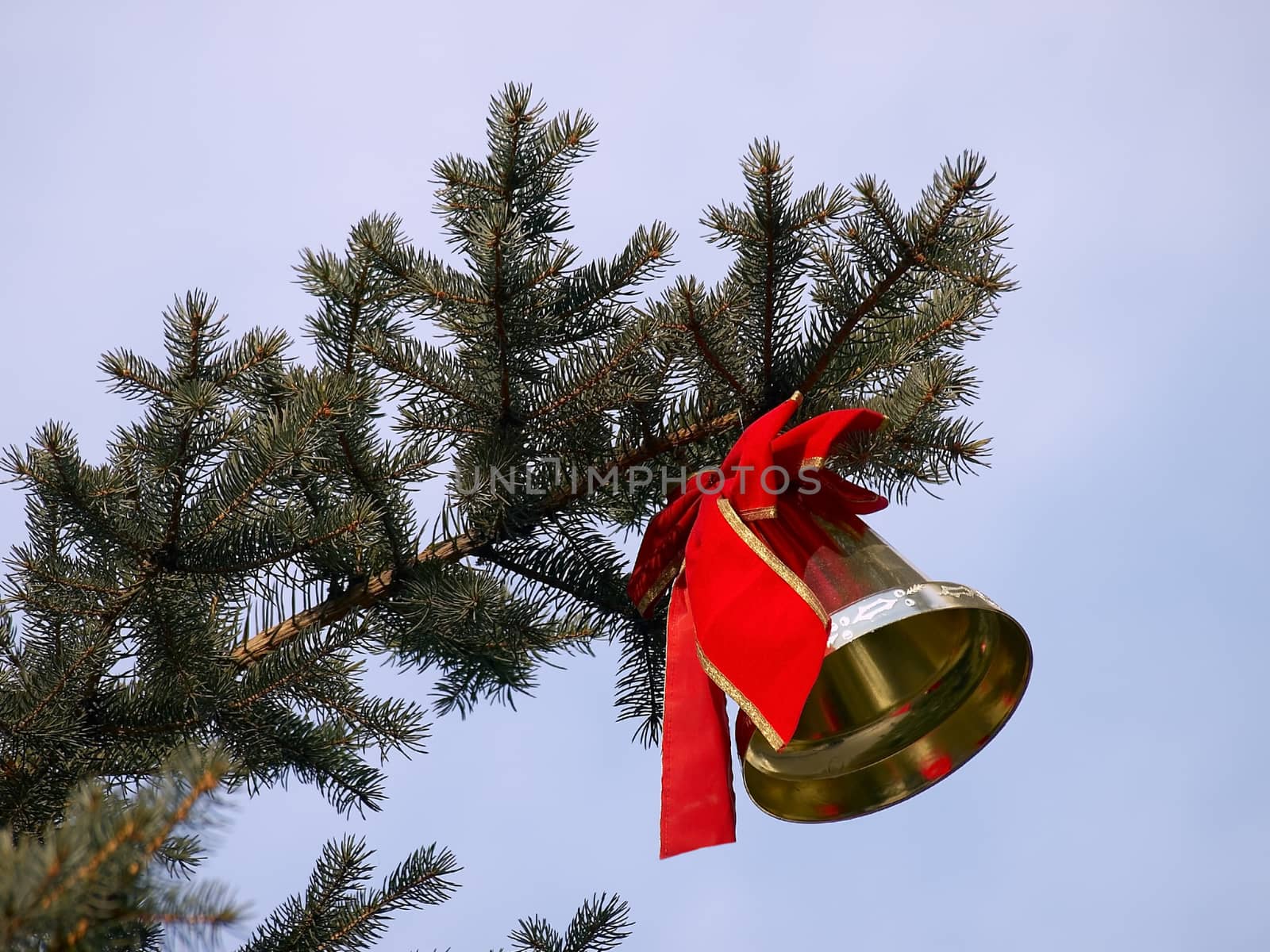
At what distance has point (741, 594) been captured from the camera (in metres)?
1.77

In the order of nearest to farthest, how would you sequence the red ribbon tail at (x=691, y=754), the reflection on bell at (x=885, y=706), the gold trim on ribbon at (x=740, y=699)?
the gold trim on ribbon at (x=740, y=699) < the red ribbon tail at (x=691, y=754) < the reflection on bell at (x=885, y=706)

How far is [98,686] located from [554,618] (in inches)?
27.7

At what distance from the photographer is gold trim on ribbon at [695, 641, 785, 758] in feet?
5.35

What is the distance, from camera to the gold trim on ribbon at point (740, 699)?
1630mm

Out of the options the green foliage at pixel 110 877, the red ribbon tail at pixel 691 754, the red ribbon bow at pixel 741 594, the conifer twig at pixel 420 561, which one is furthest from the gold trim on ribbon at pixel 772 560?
the green foliage at pixel 110 877

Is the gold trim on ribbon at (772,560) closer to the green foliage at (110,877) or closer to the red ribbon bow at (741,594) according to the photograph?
the red ribbon bow at (741,594)

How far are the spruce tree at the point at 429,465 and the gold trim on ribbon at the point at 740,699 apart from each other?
0.37 meters

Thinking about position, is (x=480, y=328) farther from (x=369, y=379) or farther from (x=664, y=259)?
(x=664, y=259)

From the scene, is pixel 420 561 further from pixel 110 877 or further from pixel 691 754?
pixel 110 877

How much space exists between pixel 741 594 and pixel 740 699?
0.48ft

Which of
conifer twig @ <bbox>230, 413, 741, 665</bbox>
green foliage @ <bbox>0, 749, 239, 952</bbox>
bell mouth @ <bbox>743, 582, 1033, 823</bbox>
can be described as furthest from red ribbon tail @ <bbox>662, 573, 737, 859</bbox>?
green foliage @ <bbox>0, 749, 239, 952</bbox>

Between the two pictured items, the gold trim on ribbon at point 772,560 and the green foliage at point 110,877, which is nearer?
the green foliage at point 110,877

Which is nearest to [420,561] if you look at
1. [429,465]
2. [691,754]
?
[429,465]

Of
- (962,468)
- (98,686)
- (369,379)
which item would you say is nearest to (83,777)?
(98,686)
